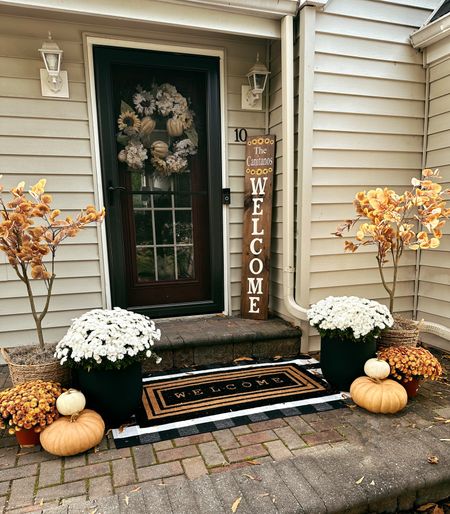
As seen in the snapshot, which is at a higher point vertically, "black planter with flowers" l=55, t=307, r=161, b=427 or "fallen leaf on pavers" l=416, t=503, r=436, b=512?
"black planter with flowers" l=55, t=307, r=161, b=427

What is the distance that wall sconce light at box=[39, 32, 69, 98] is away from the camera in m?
2.44

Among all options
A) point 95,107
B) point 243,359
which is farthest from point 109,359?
point 95,107

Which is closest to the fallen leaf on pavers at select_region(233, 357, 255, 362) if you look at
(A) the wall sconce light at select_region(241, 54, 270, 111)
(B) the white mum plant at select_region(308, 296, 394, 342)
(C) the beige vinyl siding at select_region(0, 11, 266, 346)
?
(B) the white mum plant at select_region(308, 296, 394, 342)

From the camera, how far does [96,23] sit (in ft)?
8.70

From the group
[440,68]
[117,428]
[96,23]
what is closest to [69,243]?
[117,428]

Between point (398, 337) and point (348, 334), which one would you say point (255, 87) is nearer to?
point (348, 334)

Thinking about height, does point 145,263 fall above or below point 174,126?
below

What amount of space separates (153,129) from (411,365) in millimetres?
2521

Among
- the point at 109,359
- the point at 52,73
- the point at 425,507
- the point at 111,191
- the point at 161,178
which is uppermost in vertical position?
the point at 52,73

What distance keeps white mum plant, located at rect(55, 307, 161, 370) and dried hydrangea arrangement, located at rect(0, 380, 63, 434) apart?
173 mm

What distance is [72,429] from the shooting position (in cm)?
171

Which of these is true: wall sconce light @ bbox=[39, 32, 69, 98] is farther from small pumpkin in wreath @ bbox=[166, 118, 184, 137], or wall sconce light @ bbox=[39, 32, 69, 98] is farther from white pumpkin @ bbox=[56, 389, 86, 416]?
white pumpkin @ bbox=[56, 389, 86, 416]

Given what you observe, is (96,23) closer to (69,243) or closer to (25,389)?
(69,243)

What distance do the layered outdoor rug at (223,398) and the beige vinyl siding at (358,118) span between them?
0.62 metres
